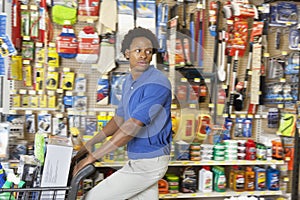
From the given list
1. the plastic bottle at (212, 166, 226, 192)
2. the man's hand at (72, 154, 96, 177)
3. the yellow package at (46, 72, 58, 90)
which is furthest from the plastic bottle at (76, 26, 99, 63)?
the man's hand at (72, 154, 96, 177)

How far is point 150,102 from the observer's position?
171 centimetres

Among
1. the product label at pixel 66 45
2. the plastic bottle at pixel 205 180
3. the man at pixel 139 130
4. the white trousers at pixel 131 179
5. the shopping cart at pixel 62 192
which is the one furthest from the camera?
the plastic bottle at pixel 205 180

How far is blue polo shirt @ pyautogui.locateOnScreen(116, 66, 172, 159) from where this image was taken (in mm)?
1716

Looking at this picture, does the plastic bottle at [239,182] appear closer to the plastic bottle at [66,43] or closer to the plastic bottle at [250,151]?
the plastic bottle at [250,151]

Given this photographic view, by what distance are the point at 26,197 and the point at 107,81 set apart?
0.76m

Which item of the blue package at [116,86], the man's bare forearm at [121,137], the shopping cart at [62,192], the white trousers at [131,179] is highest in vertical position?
the blue package at [116,86]

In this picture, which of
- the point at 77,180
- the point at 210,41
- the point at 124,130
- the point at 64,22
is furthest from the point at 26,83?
the point at 77,180

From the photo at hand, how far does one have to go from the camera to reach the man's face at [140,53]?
170 centimetres

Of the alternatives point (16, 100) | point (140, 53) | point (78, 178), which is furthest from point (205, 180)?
point (78, 178)

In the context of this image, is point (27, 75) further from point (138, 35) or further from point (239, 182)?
point (239, 182)

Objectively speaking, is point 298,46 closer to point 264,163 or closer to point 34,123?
point 264,163

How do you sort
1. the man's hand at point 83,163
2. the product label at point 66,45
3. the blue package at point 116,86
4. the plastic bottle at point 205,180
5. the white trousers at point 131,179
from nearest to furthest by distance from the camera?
the man's hand at point 83,163
the white trousers at point 131,179
the blue package at point 116,86
the product label at point 66,45
the plastic bottle at point 205,180

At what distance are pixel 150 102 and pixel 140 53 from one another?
0.69 feet

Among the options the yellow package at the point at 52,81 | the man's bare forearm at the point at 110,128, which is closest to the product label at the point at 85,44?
the yellow package at the point at 52,81
